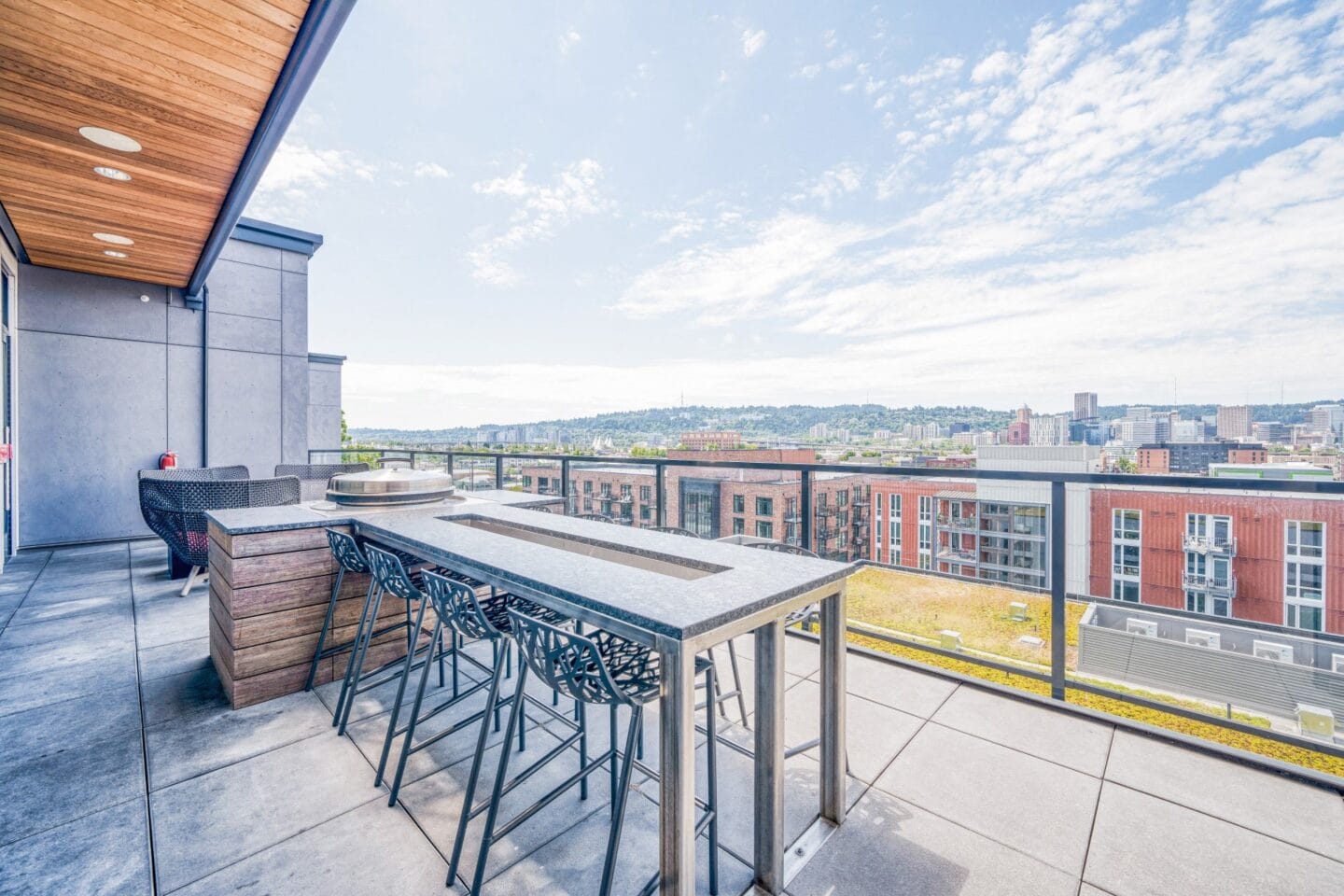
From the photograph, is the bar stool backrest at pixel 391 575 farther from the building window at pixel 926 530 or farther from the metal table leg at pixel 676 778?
the building window at pixel 926 530

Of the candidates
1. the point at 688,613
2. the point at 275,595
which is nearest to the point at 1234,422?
the point at 688,613

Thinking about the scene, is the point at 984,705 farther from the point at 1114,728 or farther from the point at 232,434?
the point at 232,434

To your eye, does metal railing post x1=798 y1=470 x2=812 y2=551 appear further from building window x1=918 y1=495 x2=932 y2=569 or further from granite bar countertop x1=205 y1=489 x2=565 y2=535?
granite bar countertop x1=205 y1=489 x2=565 y2=535

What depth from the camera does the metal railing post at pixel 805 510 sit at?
331cm

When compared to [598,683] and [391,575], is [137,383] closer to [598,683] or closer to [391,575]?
[391,575]

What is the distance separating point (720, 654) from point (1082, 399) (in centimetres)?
957

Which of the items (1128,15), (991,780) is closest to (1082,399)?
(1128,15)

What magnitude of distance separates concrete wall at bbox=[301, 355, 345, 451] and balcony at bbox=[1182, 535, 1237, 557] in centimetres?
1048

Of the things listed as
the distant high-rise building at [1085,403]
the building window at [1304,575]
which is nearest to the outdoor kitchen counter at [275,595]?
the building window at [1304,575]

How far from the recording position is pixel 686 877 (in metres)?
1.27

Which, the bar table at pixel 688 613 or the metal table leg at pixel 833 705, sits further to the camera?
the metal table leg at pixel 833 705

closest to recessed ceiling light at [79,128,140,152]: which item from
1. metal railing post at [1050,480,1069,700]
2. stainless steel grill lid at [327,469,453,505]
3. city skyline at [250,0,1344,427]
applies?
city skyline at [250,0,1344,427]

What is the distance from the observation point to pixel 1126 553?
97.3 inches

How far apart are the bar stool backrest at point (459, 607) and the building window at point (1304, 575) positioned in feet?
9.58
